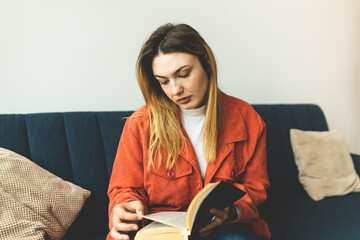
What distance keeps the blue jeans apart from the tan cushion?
23.6 inches

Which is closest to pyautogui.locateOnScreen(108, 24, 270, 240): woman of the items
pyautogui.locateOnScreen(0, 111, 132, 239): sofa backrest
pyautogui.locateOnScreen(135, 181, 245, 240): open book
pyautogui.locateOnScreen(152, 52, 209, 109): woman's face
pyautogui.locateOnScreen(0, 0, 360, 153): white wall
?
pyautogui.locateOnScreen(152, 52, 209, 109): woman's face

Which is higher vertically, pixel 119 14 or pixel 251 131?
pixel 119 14

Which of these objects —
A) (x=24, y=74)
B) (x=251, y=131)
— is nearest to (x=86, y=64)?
(x=24, y=74)

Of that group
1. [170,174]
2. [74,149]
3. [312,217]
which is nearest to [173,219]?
[170,174]

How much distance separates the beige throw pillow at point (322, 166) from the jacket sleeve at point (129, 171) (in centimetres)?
Answer: 108

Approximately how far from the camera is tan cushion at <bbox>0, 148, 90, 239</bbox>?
956 millimetres

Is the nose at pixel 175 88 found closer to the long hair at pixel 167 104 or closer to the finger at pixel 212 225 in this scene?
the long hair at pixel 167 104

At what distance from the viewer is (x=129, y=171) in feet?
3.37

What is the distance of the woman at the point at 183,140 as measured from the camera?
98cm

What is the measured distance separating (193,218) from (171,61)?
0.52m

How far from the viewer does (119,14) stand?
1.59 meters

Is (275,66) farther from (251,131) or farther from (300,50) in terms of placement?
(251,131)

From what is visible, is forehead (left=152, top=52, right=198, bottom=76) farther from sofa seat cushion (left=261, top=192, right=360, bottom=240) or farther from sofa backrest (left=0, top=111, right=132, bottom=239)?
sofa seat cushion (left=261, top=192, right=360, bottom=240)

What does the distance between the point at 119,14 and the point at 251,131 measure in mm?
1003
